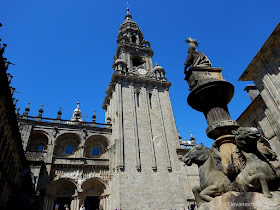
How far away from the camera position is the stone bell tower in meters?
19.7

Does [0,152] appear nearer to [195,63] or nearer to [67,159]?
[67,159]

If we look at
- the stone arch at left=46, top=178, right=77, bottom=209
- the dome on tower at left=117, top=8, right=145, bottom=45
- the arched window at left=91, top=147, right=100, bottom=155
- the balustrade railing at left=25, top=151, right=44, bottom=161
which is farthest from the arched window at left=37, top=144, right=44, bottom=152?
the dome on tower at left=117, top=8, right=145, bottom=45

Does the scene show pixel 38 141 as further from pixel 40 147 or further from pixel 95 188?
pixel 95 188

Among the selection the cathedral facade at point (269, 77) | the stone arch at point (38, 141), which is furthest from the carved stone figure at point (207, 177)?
the stone arch at point (38, 141)

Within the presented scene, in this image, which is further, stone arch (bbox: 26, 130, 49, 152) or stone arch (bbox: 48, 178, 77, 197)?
stone arch (bbox: 26, 130, 49, 152)

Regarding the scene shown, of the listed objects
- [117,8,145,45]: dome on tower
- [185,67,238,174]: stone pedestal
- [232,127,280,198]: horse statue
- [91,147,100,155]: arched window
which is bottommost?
[232,127,280,198]: horse statue

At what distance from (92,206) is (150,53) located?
27333mm

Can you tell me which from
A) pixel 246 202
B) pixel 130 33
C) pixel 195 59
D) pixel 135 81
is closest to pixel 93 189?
pixel 135 81

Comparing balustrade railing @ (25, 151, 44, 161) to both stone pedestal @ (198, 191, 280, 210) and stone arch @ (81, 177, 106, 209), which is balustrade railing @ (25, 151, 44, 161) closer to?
stone arch @ (81, 177, 106, 209)

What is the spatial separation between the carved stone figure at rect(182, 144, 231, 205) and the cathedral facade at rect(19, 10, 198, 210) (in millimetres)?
15606

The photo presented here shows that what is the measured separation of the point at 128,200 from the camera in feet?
61.5

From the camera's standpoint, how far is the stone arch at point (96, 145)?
81.5 ft

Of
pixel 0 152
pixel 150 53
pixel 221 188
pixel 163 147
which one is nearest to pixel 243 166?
pixel 221 188

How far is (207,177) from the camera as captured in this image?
15.6 ft
